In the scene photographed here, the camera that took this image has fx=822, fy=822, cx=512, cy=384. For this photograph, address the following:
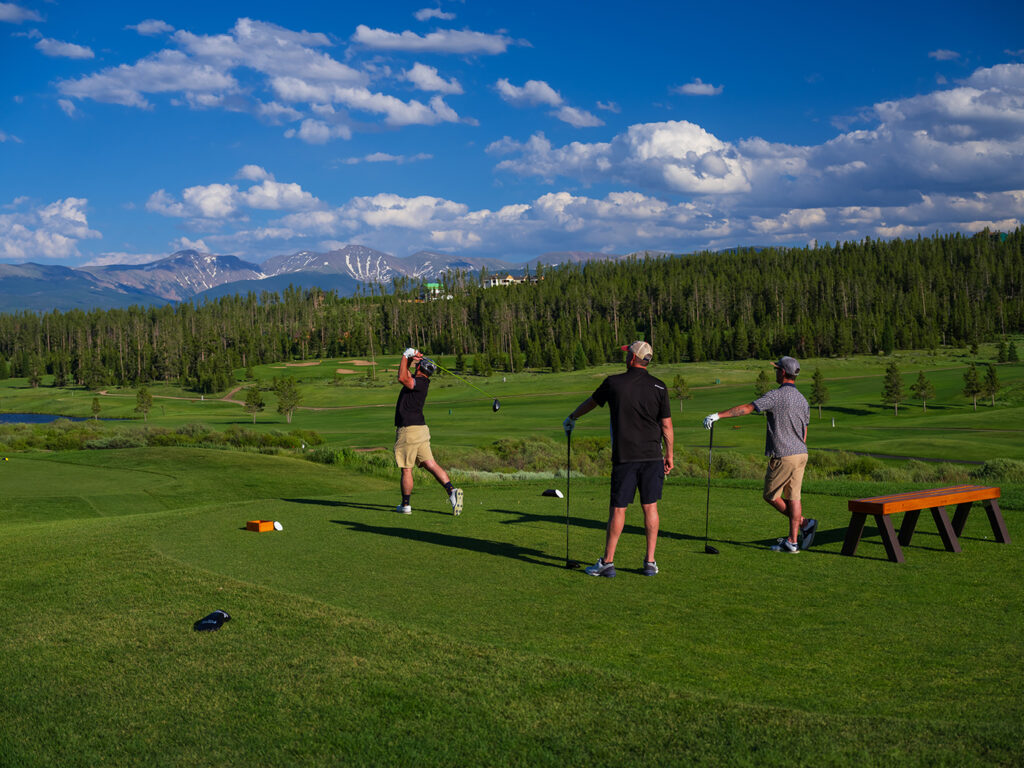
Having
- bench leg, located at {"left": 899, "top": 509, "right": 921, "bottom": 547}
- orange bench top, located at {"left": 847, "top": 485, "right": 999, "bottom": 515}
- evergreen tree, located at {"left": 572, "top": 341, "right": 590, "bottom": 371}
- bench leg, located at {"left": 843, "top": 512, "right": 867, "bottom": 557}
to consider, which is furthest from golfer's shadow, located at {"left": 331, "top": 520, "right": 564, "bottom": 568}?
evergreen tree, located at {"left": 572, "top": 341, "right": 590, "bottom": 371}

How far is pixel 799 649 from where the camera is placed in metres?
6.62

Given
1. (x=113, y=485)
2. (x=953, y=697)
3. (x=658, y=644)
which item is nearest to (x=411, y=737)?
(x=658, y=644)

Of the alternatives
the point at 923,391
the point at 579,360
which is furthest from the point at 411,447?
the point at 579,360

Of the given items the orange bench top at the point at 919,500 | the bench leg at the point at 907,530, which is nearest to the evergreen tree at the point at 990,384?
the orange bench top at the point at 919,500

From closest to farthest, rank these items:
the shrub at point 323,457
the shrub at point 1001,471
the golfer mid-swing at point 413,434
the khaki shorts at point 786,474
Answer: the khaki shorts at point 786,474
the golfer mid-swing at point 413,434
the shrub at point 1001,471
the shrub at point 323,457

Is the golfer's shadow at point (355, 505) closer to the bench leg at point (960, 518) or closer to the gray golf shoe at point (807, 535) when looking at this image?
the gray golf shoe at point (807, 535)

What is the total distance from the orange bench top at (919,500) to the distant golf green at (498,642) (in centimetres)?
64

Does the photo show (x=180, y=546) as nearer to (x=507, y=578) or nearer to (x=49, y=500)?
(x=507, y=578)

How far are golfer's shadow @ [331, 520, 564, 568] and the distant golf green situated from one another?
69mm

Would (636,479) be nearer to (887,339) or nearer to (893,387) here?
(893,387)

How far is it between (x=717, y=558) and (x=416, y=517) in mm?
5571

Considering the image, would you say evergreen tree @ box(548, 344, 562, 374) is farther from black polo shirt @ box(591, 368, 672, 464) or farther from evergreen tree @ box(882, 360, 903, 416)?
black polo shirt @ box(591, 368, 672, 464)

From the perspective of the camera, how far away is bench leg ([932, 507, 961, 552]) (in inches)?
403

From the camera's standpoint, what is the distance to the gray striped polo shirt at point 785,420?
11.1m
